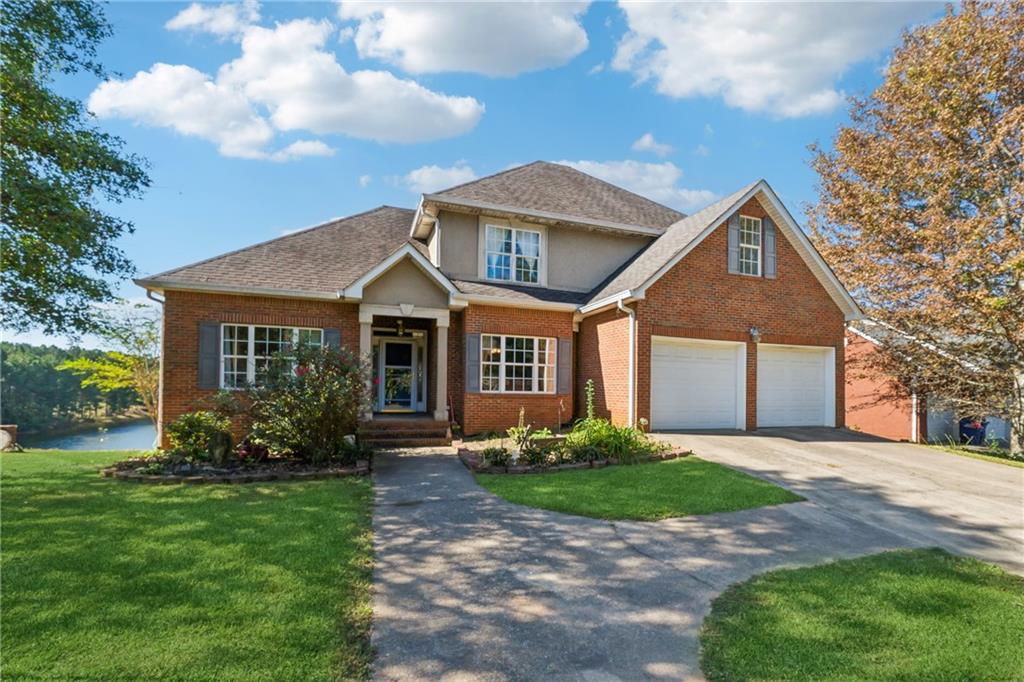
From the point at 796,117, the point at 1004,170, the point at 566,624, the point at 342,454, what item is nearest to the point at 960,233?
the point at 1004,170

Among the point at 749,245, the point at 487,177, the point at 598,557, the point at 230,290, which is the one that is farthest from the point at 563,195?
the point at 598,557

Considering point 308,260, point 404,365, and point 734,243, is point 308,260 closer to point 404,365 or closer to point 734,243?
point 404,365

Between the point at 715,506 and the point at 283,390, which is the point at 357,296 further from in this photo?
the point at 715,506

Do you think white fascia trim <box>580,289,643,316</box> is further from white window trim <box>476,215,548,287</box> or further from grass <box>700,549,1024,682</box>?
grass <box>700,549,1024,682</box>

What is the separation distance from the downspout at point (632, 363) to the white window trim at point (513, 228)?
3.23 meters

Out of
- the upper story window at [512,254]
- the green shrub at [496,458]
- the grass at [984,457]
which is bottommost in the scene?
the grass at [984,457]

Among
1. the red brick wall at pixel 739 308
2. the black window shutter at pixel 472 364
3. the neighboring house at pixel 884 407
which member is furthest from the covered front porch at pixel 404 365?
the neighboring house at pixel 884 407

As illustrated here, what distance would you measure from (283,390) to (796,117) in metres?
14.5

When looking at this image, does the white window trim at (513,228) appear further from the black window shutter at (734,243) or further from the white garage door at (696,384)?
the black window shutter at (734,243)

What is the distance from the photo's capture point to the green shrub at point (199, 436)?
8935 mm

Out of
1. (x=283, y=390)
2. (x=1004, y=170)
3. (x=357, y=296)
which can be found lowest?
(x=283, y=390)

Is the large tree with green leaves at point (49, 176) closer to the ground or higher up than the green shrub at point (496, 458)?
higher up

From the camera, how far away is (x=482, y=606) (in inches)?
154

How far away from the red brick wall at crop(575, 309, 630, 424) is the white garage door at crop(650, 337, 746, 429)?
2.62ft
